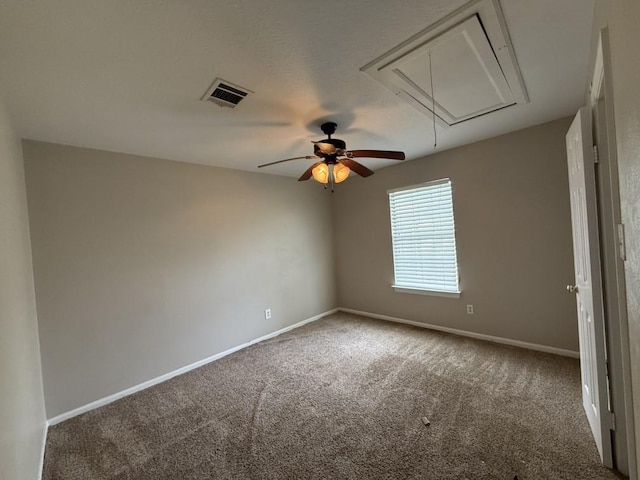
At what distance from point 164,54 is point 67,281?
215 centimetres

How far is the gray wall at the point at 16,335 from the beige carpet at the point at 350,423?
444 millimetres

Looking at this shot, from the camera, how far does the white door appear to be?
1.53 metres

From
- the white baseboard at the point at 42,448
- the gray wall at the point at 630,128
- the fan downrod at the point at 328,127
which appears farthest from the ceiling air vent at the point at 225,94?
the white baseboard at the point at 42,448

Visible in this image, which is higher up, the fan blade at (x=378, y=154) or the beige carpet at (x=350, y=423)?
Result: the fan blade at (x=378, y=154)

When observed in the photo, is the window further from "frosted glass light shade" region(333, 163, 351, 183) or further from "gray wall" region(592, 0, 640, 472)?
"gray wall" region(592, 0, 640, 472)

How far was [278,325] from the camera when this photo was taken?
404cm

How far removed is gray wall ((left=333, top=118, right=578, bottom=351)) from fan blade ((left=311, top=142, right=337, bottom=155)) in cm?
204

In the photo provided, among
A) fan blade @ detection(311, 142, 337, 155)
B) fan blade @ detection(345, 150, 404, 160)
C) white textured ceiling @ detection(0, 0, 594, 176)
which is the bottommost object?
fan blade @ detection(345, 150, 404, 160)

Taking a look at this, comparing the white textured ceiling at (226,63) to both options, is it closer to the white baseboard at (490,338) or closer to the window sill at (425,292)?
the window sill at (425,292)

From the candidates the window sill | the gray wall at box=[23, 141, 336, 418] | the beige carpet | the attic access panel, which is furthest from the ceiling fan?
the window sill

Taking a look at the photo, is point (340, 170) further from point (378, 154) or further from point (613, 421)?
point (613, 421)

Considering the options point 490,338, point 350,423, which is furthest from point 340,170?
point 490,338

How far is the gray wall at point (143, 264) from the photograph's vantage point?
2.35 m

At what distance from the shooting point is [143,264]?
9.35 ft
